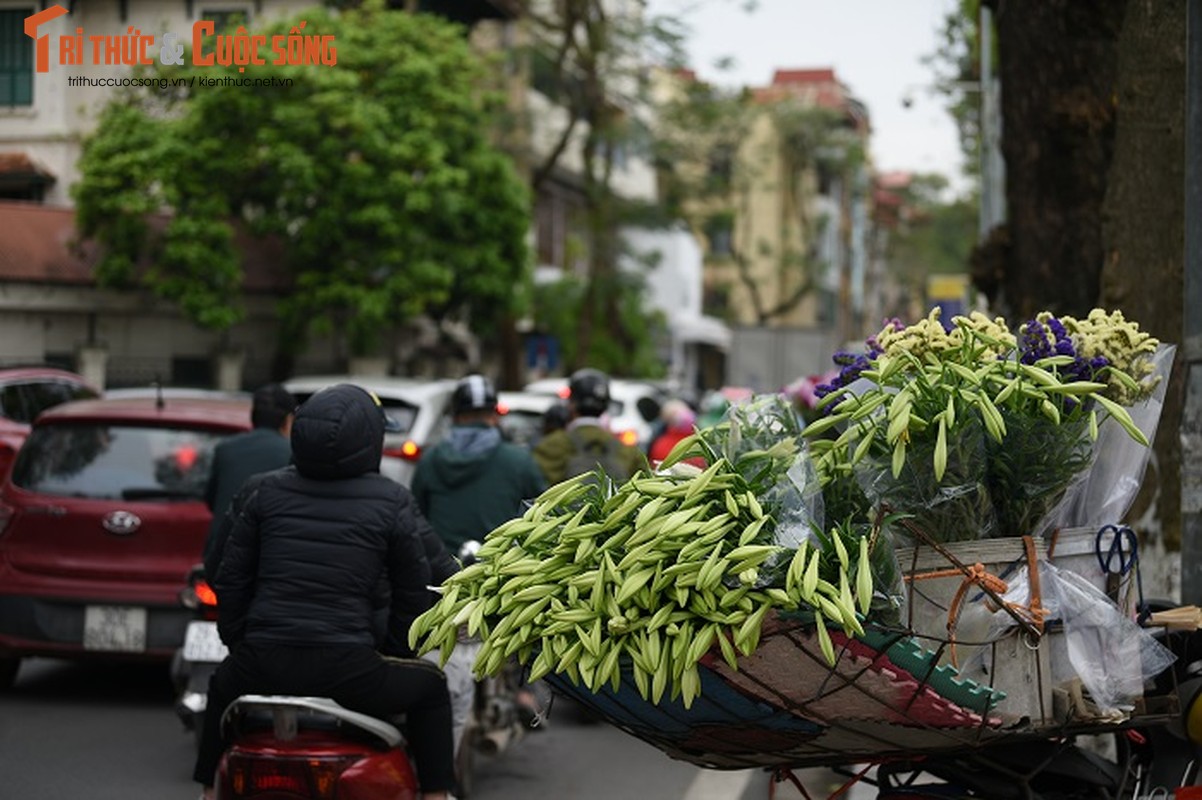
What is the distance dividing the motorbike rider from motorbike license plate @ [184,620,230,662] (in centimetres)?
115

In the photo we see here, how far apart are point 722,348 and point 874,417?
212 feet

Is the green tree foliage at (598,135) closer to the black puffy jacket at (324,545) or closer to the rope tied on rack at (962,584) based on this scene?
the black puffy jacket at (324,545)

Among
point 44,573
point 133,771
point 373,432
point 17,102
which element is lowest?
→ point 133,771

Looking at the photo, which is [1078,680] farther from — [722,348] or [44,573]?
[722,348]

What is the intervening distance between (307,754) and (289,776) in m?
0.08

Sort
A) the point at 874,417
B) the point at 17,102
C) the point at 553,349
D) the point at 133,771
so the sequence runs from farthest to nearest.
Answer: the point at 553,349, the point at 17,102, the point at 133,771, the point at 874,417

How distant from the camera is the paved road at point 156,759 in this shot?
8305mm

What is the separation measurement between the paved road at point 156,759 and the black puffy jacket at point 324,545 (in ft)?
8.21

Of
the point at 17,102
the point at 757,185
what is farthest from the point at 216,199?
the point at 757,185

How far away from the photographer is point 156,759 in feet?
29.0

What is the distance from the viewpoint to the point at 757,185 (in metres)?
66.0

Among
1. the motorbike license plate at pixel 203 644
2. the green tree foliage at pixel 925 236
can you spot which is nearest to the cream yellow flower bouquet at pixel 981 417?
the motorbike license plate at pixel 203 644

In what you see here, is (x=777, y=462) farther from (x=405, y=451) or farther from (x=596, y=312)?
(x=596, y=312)

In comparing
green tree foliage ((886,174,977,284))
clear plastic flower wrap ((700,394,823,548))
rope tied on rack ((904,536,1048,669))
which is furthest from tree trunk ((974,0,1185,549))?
green tree foliage ((886,174,977,284))
